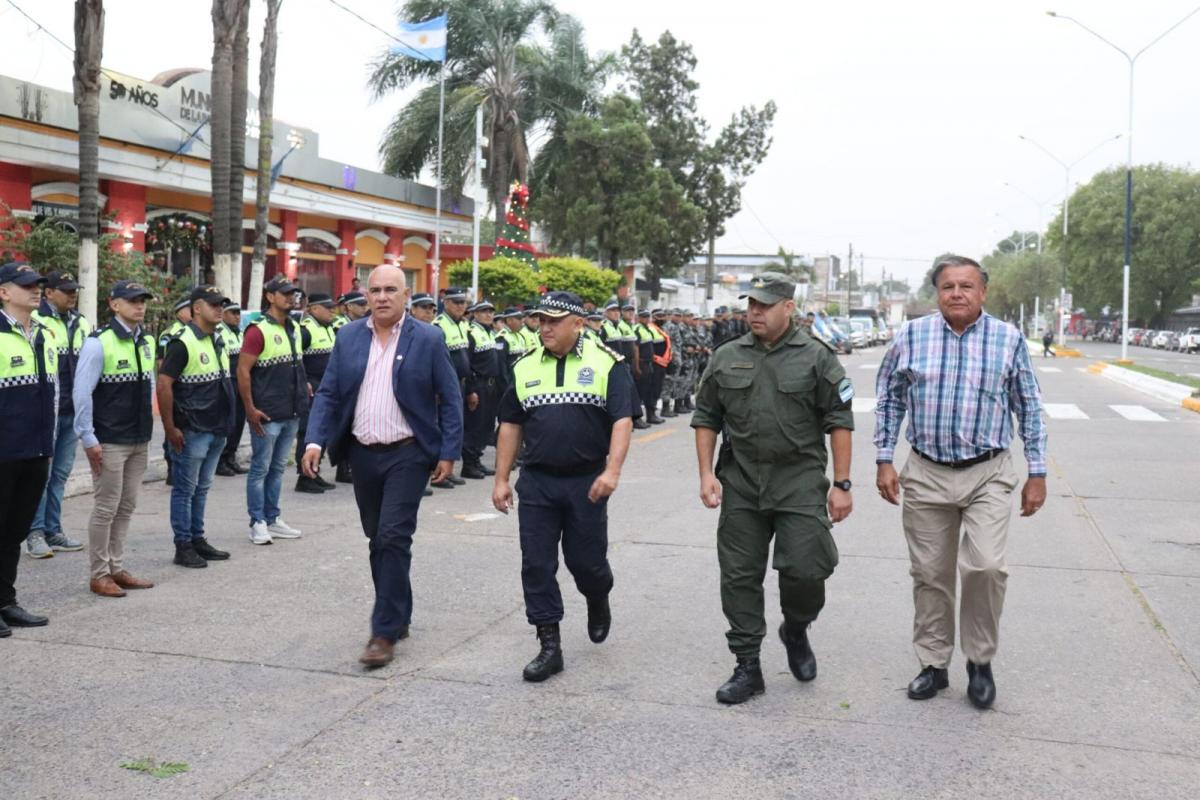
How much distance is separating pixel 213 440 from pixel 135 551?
1132 mm

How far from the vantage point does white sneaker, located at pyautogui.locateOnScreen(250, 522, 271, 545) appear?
28.1 ft

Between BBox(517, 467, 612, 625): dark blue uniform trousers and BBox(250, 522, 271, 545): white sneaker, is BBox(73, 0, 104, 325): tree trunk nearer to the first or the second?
BBox(250, 522, 271, 545): white sneaker

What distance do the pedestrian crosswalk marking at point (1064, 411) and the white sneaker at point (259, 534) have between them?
14.0 metres

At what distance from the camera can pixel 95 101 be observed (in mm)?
14289

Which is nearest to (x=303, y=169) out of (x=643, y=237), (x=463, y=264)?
(x=463, y=264)

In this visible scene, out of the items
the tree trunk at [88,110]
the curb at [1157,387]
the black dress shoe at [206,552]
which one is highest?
the tree trunk at [88,110]

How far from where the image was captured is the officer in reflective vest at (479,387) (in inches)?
495

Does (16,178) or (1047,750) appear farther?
(16,178)

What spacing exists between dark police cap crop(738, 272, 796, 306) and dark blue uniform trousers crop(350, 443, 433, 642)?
1895 millimetres

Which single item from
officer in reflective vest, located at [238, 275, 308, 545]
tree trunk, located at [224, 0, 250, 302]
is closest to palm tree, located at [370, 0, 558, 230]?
tree trunk, located at [224, 0, 250, 302]

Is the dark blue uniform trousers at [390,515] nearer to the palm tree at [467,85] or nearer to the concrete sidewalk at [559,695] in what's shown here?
the concrete sidewalk at [559,695]

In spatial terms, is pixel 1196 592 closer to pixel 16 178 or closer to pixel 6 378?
pixel 6 378

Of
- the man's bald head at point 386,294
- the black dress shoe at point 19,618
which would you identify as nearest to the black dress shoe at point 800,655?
the man's bald head at point 386,294

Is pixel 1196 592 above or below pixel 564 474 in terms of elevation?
below
